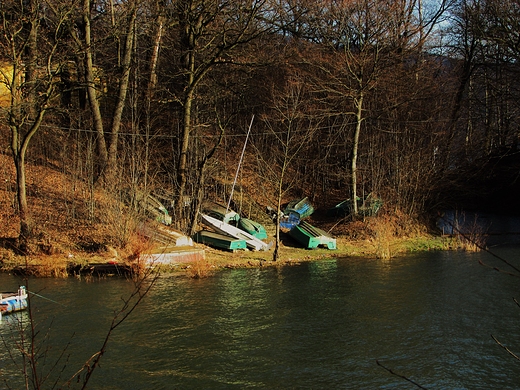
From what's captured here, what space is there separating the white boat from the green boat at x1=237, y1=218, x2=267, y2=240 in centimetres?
46

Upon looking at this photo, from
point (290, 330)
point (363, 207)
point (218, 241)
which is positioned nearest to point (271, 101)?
point (363, 207)

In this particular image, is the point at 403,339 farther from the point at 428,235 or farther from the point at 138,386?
the point at 428,235

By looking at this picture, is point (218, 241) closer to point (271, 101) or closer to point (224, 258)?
point (224, 258)

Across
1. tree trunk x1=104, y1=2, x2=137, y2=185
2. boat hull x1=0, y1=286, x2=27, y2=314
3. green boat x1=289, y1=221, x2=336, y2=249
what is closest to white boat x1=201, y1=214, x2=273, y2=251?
green boat x1=289, y1=221, x2=336, y2=249

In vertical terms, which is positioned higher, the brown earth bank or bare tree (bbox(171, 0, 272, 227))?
bare tree (bbox(171, 0, 272, 227))

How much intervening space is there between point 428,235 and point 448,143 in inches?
228

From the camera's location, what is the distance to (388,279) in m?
15.9

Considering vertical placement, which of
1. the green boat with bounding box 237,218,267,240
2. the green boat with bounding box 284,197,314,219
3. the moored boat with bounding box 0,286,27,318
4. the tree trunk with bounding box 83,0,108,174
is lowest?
the moored boat with bounding box 0,286,27,318

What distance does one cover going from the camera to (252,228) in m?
21.3

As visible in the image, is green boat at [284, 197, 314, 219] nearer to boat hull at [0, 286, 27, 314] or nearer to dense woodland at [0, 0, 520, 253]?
dense woodland at [0, 0, 520, 253]

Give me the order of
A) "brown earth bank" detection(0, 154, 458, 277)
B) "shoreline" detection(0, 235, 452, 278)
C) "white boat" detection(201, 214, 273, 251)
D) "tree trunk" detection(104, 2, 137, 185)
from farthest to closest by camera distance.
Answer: "tree trunk" detection(104, 2, 137, 185), "white boat" detection(201, 214, 273, 251), "brown earth bank" detection(0, 154, 458, 277), "shoreline" detection(0, 235, 452, 278)

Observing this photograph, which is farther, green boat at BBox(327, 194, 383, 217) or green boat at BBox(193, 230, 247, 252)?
green boat at BBox(327, 194, 383, 217)

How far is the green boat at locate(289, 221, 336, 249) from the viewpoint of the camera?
20.9 m

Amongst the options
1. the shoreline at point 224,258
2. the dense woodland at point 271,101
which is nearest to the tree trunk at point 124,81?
the dense woodland at point 271,101
